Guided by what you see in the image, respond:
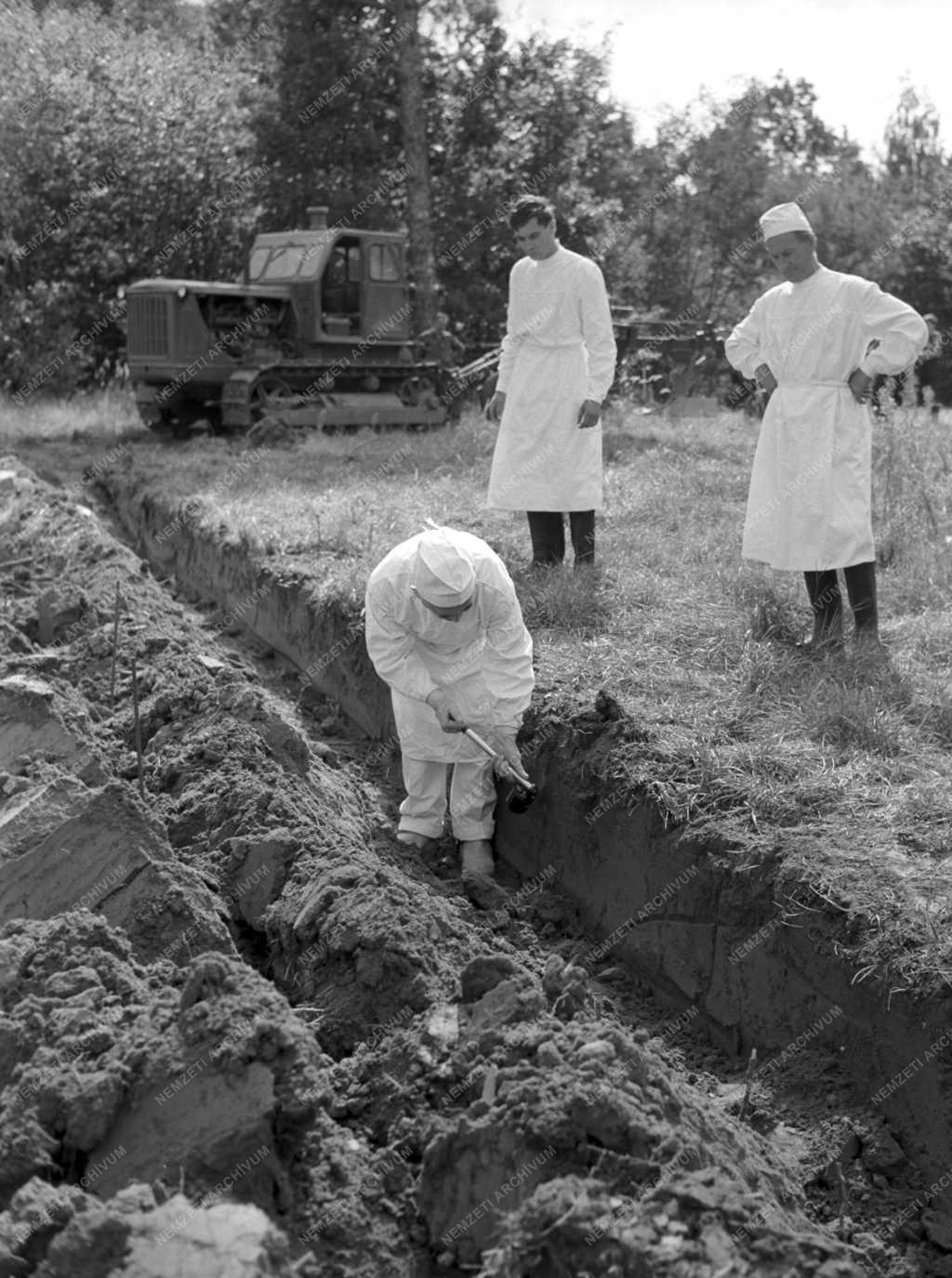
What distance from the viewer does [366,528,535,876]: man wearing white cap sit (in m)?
5.23

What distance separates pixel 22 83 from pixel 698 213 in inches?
529

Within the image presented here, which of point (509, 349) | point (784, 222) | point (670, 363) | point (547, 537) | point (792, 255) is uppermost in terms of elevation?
point (784, 222)

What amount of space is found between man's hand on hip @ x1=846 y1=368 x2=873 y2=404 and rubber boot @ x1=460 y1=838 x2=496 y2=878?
98.1 inches

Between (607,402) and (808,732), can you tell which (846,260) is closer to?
(607,402)

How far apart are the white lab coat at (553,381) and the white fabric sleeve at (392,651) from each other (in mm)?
2479

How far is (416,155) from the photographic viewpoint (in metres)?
A: 20.0

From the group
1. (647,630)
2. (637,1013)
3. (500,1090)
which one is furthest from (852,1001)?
(647,630)

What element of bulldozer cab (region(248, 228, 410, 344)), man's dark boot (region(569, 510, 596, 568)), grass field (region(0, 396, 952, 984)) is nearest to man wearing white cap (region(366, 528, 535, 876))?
grass field (region(0, 396, 952, 984))

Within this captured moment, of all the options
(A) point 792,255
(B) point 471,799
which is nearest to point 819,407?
(A) point 792,255

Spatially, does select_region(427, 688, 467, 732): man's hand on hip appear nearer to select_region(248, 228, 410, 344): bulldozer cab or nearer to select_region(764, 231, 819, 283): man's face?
select_region(764, 231, 819, 283): man's face

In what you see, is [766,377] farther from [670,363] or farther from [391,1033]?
[670,363]

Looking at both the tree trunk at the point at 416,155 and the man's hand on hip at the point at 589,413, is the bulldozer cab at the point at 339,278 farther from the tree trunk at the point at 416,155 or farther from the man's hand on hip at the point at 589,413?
the man's hand on hip at the point at 589,413

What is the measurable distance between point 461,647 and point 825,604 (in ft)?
6.38

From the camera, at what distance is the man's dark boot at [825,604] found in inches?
253
